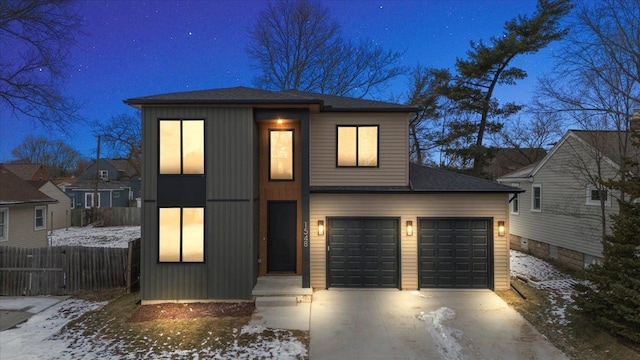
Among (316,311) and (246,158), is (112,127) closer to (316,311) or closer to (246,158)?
(246,158)

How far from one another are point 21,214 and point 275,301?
14088 millimetres

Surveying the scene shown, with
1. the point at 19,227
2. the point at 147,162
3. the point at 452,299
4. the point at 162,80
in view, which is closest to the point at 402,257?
the point at 452,299

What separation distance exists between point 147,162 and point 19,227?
1122 centimetres

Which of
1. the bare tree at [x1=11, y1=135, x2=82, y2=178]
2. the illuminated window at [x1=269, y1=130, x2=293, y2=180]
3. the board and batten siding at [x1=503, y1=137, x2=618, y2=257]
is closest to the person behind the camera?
the illuminated window at [x1=269, y1=130, x2=293, y2=180]

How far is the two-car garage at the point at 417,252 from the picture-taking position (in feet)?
30.9

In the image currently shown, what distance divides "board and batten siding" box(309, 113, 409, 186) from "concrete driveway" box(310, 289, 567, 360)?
3326 mm

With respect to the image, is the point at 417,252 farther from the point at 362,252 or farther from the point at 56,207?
the point at 56,207

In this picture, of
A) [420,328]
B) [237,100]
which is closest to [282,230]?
[237,100]

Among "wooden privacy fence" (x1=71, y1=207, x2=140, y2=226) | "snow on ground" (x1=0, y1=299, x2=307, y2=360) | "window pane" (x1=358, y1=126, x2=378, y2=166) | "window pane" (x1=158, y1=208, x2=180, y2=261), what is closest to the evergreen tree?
"window pane" (x1=358, y1=126, x2=378, y2=166)

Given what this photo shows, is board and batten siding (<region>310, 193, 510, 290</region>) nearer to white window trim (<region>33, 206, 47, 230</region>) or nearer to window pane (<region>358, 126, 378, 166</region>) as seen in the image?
window pane (<region>358, 126, 378, 166</region>)

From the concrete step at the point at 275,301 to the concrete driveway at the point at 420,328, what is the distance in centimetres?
62

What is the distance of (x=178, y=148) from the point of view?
8.48 m

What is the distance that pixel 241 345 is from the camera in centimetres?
613

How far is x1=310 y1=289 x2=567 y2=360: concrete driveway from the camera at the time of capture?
5.93 m
